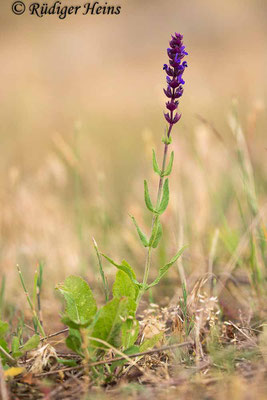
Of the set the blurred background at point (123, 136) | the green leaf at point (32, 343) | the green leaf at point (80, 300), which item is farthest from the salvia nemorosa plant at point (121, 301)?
the blurred background at point (123, 136)

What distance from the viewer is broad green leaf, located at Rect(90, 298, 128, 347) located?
1.60 m

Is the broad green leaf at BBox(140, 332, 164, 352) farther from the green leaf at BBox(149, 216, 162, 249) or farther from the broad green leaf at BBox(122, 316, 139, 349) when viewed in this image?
the green leaf at BBox(149, 216, 162, 249)

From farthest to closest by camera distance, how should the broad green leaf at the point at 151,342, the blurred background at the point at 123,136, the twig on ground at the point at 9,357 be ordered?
the blurred background at the point at 123,136, the broad green leaf at the point at 151,342, the twig on ground at the point at 9,357

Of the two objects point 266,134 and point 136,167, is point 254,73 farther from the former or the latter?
point 136,167

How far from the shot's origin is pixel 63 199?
5.12m

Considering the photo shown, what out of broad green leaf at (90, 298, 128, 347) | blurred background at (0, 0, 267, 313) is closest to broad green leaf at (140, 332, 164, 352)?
broad green leaf at (90, 298, 128, 347)

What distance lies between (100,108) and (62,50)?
5.62 meters

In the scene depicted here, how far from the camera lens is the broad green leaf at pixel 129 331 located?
163 cm

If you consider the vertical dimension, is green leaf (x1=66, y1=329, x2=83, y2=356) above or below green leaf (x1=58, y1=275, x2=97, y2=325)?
below

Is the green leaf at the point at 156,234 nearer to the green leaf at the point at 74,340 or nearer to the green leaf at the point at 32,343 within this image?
the green leaf at the point at 74,340

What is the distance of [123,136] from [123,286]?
20.9ft

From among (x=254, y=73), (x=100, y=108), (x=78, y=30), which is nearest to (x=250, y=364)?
(x=254, y=73)

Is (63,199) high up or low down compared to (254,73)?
down

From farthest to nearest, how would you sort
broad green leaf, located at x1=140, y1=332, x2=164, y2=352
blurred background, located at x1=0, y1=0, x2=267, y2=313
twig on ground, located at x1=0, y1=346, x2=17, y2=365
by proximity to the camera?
blurred background, located at x1=0, y1=0, x2=267, y2=313 < broad green leaf, located at x1=140, y1=332, x2=164, y2=352 < twig on ground, located at x1=0, y1=346, x2=17, y2=365
